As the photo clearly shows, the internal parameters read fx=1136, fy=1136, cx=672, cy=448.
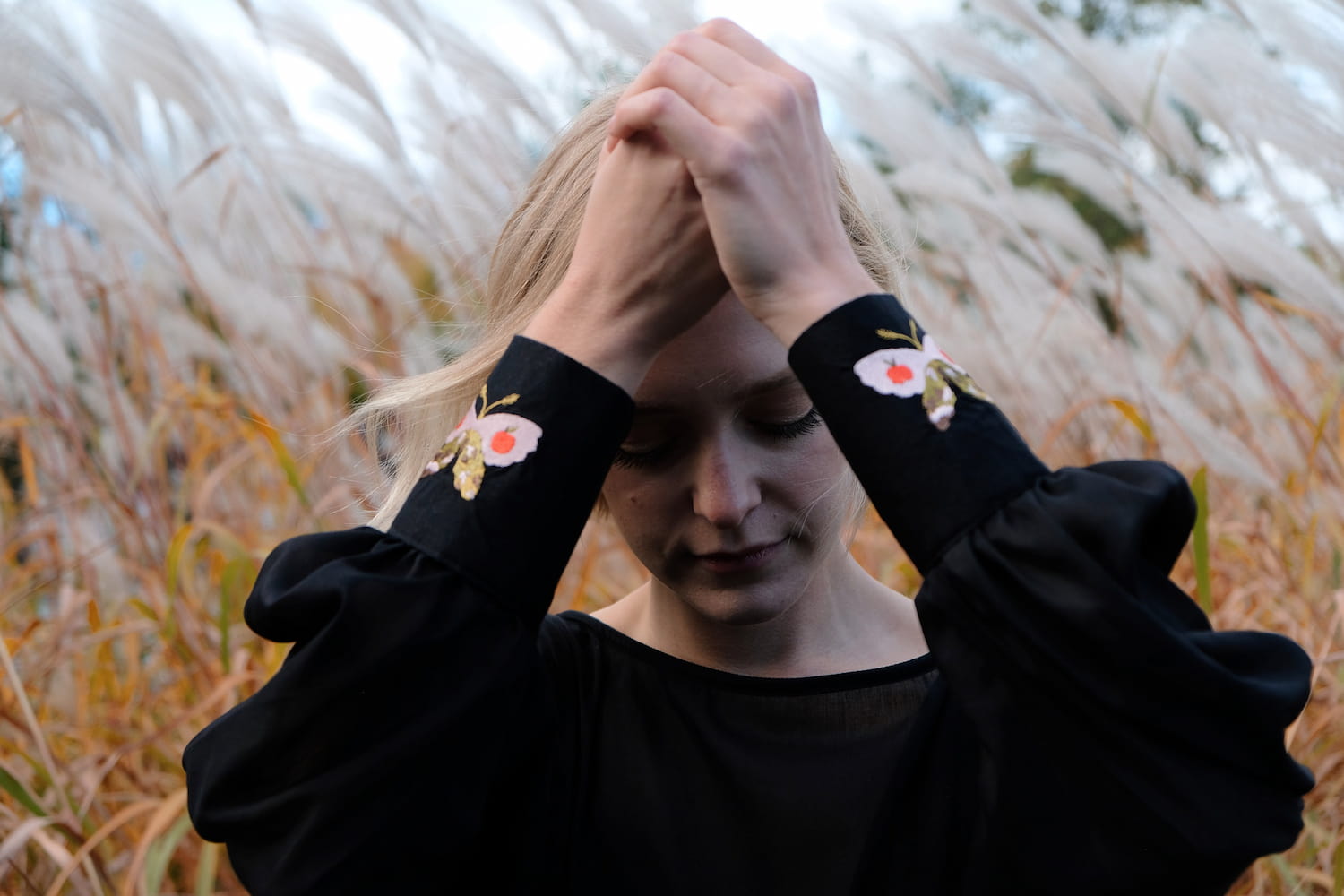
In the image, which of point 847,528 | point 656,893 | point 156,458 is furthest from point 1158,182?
point 156,458

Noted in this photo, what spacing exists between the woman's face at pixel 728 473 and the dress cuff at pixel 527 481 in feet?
0.30

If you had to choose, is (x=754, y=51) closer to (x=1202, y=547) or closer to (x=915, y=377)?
(x=915, y=377)

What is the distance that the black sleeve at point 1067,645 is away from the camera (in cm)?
74

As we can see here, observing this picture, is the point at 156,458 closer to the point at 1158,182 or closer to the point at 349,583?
the point at 349,583

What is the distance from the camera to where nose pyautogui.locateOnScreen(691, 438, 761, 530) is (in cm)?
92

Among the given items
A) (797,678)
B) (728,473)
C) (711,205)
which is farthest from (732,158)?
(797,678)

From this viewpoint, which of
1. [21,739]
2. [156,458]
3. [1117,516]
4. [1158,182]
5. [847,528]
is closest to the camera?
[1117,516]

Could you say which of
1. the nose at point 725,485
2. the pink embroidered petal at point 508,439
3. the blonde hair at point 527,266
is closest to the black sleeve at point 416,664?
the pink embroidered petal at point 508,439

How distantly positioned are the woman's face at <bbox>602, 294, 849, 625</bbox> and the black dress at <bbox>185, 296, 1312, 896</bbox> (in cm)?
9

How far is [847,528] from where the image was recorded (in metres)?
1.37

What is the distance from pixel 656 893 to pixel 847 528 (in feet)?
1.71

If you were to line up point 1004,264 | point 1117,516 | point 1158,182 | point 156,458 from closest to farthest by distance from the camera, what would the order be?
point 1117,516
point 1158,182
point 156,458
point 1004,264

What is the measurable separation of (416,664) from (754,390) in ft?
1.14

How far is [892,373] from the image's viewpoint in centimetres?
80
